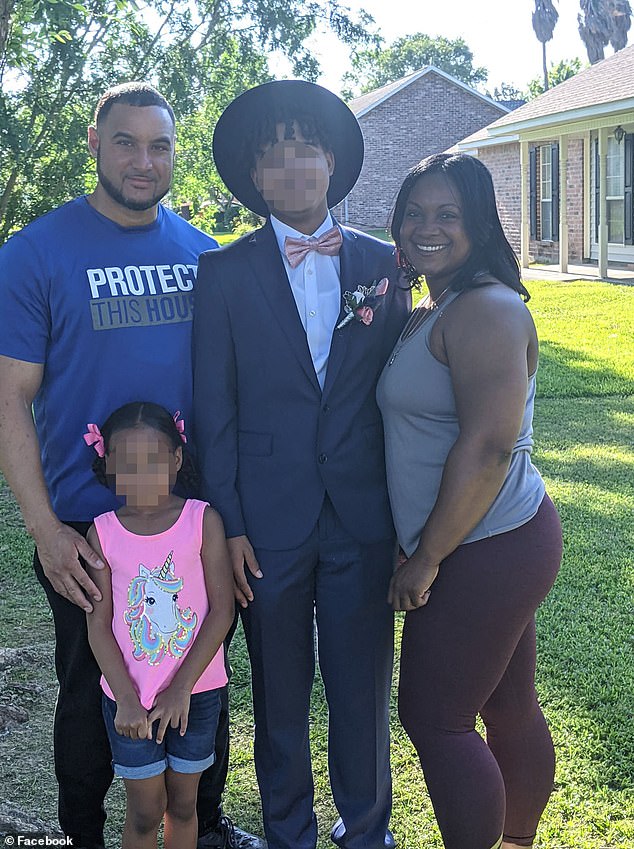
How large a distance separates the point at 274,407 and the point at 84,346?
55cm

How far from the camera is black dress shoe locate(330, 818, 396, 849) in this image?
9.46 ft

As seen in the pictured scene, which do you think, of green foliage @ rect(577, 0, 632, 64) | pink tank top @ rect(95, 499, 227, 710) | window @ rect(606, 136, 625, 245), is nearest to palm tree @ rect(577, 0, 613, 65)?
green foliage @ rect(577, 0, 632, 64)

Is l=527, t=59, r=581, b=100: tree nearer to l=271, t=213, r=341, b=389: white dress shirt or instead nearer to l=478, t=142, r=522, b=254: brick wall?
l=478, t=142, r=522, b=254: brick wall

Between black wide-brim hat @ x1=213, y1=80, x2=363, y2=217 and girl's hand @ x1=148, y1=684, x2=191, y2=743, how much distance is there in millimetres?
1378

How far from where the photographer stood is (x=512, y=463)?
2.48 m

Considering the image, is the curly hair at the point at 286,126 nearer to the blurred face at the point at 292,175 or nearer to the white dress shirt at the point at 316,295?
the blurred face at the point at 292,175

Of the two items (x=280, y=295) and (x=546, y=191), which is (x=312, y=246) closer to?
(x=280, y=295)

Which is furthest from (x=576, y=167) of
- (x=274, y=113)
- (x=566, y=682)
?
(x=274, y=113)

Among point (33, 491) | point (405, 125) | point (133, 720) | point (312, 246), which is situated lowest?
point (133, 720)

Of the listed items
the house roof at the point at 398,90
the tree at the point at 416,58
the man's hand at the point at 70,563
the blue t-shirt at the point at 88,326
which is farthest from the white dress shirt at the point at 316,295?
the tree at the point at 416,58

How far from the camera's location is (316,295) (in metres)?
2.70

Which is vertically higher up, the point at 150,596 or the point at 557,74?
the point at 557,74

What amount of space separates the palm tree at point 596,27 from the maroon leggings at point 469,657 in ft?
184

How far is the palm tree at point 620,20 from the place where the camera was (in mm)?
52000
